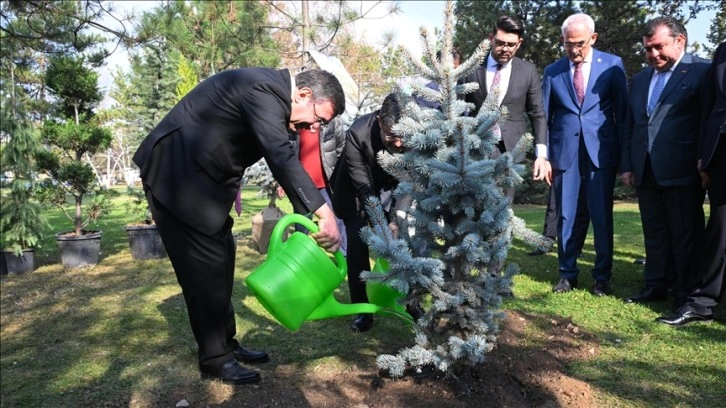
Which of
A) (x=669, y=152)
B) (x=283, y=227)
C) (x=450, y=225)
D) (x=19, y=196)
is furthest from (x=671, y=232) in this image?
(x=19, y=196)

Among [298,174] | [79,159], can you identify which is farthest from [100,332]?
[79,159]

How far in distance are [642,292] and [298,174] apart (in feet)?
10.4

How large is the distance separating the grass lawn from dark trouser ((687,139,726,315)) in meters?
0.17

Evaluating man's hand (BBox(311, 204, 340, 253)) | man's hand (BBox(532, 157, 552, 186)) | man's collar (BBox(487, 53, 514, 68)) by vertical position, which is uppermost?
man's collar (BBox(487, 53, 514, 68))

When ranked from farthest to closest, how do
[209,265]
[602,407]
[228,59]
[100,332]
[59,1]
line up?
[228,59], [59,1], [100,332], [209,265], [602,407]

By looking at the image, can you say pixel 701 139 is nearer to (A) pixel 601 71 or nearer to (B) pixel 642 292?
(A) pixel 601 71

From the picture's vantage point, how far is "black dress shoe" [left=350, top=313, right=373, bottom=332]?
153 inches

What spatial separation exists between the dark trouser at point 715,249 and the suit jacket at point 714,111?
0.06m

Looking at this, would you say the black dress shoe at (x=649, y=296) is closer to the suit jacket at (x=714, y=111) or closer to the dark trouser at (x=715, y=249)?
the dark trouser at (x=715, y=249)

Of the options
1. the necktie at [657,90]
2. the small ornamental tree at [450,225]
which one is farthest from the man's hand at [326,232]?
the necktie at [657,90]

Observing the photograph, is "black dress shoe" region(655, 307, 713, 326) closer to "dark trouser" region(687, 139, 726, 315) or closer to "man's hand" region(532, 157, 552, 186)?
"dark trouser" region(687, 139, 726, 315)

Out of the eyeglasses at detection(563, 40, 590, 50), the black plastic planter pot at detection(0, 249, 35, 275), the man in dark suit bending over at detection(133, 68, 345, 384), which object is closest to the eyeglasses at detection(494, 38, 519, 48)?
the eyeglasses at detection(563, 40, 590, 50)

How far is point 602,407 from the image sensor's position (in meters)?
2.61

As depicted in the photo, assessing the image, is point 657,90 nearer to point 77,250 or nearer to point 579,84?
point 579,84
